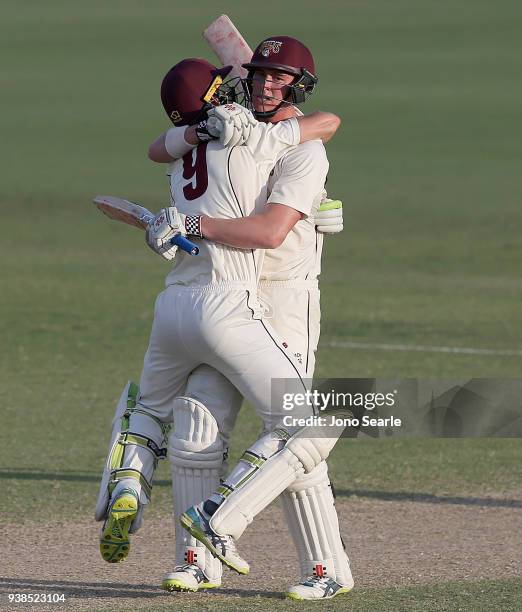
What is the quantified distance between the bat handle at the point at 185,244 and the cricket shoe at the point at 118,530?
3.22 ft

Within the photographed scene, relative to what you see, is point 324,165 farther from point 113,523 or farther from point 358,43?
point 358,43

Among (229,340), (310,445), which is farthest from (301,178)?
(310,445)

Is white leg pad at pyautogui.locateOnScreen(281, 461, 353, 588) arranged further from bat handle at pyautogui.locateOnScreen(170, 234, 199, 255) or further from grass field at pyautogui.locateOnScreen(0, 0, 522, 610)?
bat handle at pyautogui.locateOnScreen(170, 234, 199, 255)

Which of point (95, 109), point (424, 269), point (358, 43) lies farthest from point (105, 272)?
point (358, 43)

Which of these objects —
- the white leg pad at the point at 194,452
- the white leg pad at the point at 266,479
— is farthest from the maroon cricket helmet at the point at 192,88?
the white leg pad at the point at 266,479

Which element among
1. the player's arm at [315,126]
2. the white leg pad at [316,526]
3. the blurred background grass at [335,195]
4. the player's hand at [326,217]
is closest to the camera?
the white leg pad at [316,526]

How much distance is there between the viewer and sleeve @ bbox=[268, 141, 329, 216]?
574 centimetres

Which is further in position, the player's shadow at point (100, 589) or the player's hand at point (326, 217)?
the player's hand at point (326, 217)

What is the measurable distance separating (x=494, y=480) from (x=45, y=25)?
4957 cm

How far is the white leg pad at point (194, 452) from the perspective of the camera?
5.76m

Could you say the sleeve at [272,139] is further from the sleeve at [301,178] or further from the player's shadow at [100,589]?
the player's shadow at [100,589]

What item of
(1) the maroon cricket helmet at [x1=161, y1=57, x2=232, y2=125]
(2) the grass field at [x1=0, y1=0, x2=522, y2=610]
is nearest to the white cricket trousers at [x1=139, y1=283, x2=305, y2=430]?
(1) the maroon cricket helmet at [x1=161, y1=57, x2=232, y2=125]

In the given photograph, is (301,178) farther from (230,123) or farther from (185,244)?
(185,244)

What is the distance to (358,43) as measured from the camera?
54.3 metres
